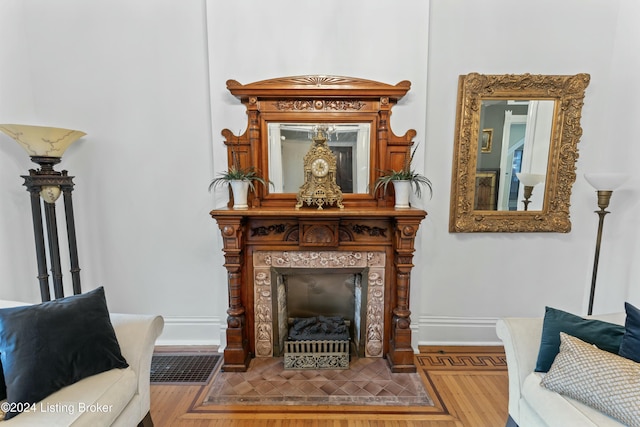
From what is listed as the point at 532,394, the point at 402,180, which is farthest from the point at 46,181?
the point at 532,394

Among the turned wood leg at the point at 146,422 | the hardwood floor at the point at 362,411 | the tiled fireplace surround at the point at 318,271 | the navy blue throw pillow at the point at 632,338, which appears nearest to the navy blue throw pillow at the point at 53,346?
the turned wood leg at the point at 146,422

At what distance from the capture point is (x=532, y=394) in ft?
4.83

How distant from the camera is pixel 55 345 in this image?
1.43 metres

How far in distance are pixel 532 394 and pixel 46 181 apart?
10.6 ft

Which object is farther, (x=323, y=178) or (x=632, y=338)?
(x=323, y=178)

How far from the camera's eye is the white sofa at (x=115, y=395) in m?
1.28

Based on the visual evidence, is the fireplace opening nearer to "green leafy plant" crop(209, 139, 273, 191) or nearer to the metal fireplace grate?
the metal fireplace grate

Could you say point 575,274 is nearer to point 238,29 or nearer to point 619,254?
point 619,254

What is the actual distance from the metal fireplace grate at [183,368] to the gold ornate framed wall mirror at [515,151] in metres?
2.32

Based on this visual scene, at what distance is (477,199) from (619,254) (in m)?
1.22

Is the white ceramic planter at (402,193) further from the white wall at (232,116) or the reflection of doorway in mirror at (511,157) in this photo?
the reflection of doorway in mirror at (511,157)

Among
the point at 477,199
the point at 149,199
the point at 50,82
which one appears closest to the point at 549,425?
the point at 477,199

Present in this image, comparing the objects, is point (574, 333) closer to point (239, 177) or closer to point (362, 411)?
point (362, 411)

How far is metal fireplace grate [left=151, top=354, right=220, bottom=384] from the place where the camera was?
7.51ft
